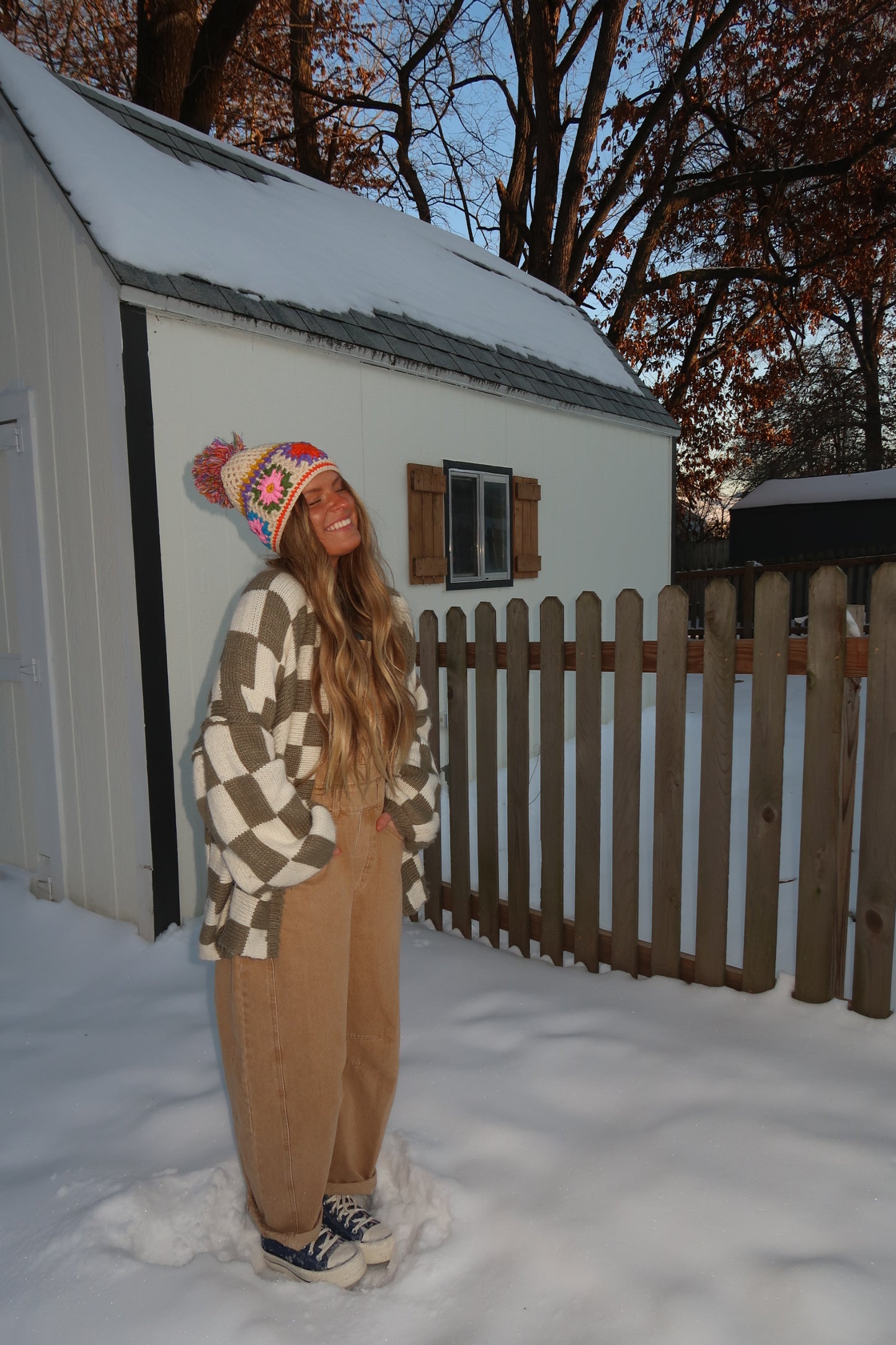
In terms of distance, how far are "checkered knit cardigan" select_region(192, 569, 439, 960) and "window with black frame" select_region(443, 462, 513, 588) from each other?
491 centimetres

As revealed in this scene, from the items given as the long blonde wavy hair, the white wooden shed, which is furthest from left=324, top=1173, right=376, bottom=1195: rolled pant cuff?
the white wooden shed

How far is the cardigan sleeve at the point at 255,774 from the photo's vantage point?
1.87 meters

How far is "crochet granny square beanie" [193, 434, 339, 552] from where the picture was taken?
203 cm

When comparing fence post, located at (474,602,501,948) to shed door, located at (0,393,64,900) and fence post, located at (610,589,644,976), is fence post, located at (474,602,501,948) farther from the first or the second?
shed door, located at (0,393,64,900)

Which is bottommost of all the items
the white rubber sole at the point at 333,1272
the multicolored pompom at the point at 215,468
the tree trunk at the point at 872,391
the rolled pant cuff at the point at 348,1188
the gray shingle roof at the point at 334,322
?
the white rubber sole at the point at 333,1272

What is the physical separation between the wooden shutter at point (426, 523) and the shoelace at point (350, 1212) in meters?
4.60

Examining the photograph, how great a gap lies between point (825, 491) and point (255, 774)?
65.4ft

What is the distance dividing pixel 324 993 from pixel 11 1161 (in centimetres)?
144

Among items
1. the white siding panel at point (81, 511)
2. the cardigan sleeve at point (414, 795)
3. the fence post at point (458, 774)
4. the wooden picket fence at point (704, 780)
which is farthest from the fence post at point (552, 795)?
the white siding panel at point (81, 511)

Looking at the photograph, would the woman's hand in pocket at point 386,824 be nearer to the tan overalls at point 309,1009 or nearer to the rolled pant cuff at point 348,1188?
the tan overalls at point 309,1009

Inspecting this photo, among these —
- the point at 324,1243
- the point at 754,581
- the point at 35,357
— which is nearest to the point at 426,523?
the point at 35,357

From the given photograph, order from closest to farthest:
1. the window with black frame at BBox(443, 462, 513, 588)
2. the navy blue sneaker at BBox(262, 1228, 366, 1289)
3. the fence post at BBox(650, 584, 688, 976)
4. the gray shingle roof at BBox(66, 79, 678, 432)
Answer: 1. the navy blue sneaker at BBox(262, 1228, 366, 1289)
2. the fence post at BBox(650, 584, 688, 976)
3. the gray shingle roof at BBox(66, 79, 678, 432)
4. the window with black frame at BBox(443, 462, 513, 588)

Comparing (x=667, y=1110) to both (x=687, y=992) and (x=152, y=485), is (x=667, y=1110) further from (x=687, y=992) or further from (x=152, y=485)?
(x=152, y=485)

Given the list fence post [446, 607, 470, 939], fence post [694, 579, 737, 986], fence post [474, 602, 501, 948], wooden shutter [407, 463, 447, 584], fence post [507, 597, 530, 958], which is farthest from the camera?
wooden shutter [407, 463, 447, 584]
